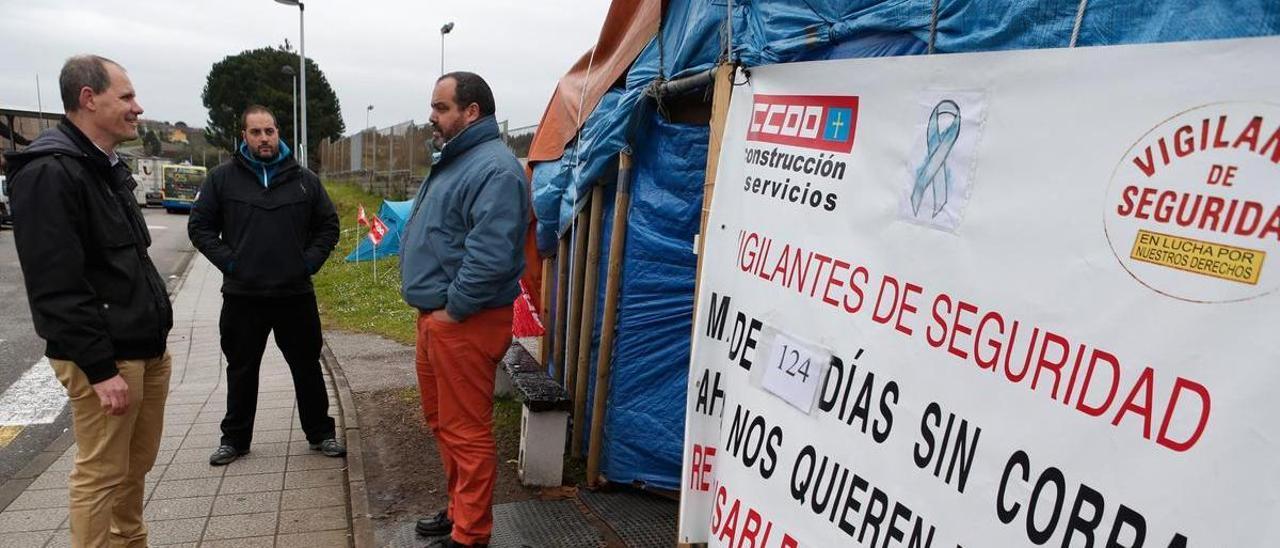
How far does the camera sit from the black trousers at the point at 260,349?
14.0 feet

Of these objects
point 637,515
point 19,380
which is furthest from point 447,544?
point 19,380

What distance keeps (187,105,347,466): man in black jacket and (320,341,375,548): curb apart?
0.43 m

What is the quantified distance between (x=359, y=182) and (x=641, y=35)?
30445mm

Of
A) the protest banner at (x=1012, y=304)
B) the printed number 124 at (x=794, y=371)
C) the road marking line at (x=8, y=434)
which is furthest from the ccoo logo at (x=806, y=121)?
the road marking line at (x=8, y=434)

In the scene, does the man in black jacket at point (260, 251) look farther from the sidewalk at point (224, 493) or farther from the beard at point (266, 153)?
the sidewalk at point (224, 493)

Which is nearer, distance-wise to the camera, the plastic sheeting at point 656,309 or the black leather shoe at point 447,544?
the black leather shoe at point 447,544

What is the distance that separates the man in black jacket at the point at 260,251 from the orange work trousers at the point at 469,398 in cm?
138

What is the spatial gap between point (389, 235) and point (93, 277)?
1181 centimetres

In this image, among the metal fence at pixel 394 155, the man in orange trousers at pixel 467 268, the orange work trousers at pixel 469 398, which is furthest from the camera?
the metal fence at pixel 394 155

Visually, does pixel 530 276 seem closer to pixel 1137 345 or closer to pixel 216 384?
pixel 216 384

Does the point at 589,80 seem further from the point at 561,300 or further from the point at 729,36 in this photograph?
the point at 729,36

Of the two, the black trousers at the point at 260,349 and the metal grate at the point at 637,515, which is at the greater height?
the black trousers at the point at 260,349

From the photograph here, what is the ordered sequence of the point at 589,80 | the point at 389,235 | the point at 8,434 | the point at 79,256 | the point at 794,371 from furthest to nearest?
the point at 389,235, the point at 8,434, the point at 589,80, the point at 79,256, the point at 794,371

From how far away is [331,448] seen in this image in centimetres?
462
